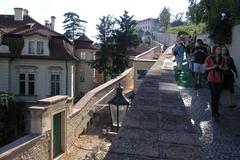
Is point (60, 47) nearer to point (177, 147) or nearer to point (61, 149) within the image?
point (61, 149)

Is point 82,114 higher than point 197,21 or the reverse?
the reverse

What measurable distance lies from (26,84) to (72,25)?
49.1 m

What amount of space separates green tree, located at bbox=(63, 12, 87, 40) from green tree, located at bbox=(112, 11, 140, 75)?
1586 inches

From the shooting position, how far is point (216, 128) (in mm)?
9133

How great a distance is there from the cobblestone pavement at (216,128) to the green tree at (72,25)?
75226 millimetres

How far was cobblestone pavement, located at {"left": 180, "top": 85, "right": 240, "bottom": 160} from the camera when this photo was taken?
7.09 m

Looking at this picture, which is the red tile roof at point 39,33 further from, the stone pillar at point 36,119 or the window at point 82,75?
the stone pillar at point 36,119

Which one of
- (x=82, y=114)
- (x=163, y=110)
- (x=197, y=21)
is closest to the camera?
(x=163, y=110)

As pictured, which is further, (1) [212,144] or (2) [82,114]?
(2) [82,114]

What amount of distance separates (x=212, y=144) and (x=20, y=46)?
34.8 m

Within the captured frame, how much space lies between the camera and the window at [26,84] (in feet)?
133

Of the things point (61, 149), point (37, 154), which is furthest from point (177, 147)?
point (61, 149)

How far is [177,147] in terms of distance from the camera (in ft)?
15.2

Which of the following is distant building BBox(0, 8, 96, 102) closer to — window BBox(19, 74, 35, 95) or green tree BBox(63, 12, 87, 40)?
window BBox(19, 74, 35, 95)
